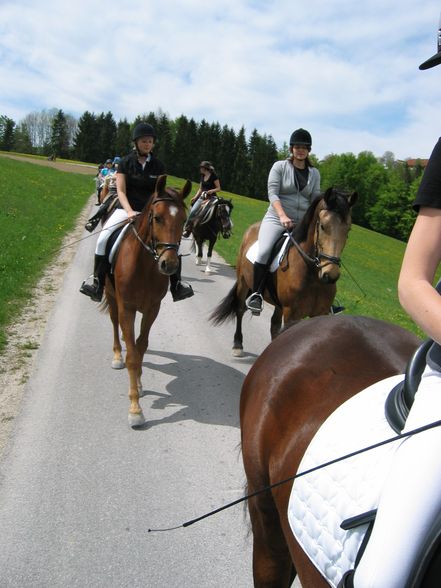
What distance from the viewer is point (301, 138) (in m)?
6.19

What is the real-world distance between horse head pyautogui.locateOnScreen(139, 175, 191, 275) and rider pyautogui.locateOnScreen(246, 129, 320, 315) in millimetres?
1502

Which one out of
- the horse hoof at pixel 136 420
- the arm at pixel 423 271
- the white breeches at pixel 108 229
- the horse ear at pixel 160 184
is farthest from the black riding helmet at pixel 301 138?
the arm at pixel 423 271

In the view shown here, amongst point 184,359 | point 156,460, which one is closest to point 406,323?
point 184,359

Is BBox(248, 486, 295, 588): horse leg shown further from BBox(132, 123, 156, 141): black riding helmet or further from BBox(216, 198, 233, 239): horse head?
BBox(216, 198, 233, 239): horse head

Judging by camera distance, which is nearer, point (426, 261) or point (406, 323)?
point (426, 261)

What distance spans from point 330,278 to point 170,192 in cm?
192

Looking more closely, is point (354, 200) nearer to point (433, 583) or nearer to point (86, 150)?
point (433, 583)

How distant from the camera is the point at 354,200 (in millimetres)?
5594

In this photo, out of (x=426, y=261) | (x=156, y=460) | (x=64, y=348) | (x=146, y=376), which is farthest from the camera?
(x=64, y=348)

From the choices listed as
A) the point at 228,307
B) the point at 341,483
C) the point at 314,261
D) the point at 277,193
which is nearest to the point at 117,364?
the point at 228,307

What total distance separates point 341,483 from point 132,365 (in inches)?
154

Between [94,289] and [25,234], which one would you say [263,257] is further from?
[25,234]

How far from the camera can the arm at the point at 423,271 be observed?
1.34 metres

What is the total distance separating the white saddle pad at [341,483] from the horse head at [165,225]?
11.3 feet
